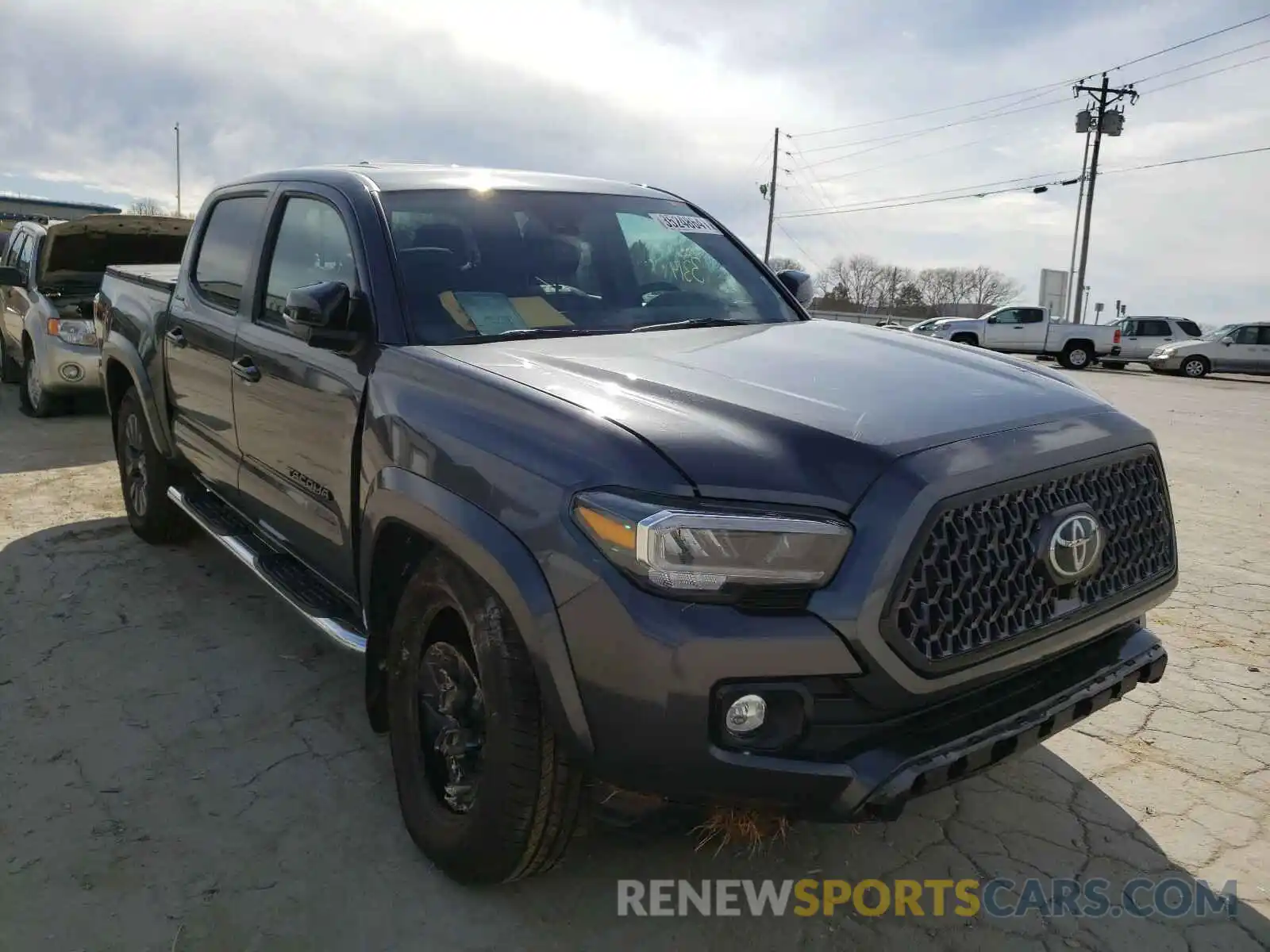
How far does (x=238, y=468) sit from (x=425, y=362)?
1.60 m

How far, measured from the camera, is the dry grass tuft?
2.55 metres

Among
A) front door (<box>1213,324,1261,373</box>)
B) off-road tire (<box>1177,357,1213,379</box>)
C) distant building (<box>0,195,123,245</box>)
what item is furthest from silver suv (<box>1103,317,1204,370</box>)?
distant building (<box>0,195,123,245</box>)

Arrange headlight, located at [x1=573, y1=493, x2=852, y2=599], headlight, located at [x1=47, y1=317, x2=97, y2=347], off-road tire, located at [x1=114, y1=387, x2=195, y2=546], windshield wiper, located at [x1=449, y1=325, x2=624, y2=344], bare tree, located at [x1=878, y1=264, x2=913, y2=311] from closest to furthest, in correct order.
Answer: headlight, located at [x1=573, y1=493, x2=852, y2=599] < windshield wiper, located at [x1=449, y1=325, x2=624, y2=344] < off-road tire, located at [x1=114, y1=387, x2=195, y2=546] < headlight, located at [x1=47, y1=317, x2=97, y2=347] < bare tree, located at [x1=878, y1=264, x2=913, y2=311]

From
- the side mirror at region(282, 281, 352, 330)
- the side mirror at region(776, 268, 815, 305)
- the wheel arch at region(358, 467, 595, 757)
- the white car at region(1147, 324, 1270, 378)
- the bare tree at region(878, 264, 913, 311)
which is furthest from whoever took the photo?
the bare tree at region(878, 264, 913, 311)

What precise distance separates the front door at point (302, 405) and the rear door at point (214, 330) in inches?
6.4

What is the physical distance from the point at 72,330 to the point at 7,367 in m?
3.72

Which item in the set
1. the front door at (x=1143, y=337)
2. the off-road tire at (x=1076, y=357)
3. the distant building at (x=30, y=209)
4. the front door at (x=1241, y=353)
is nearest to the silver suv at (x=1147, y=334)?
the front door at (x=1143, y=337)

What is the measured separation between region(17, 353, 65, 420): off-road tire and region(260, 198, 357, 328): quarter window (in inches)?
265

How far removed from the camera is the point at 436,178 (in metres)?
3.46

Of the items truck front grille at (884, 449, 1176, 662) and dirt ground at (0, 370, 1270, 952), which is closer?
truck front grille at (884, 449, 1176, 662)

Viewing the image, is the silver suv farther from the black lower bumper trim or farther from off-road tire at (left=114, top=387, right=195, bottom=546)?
the black lower bumper trim

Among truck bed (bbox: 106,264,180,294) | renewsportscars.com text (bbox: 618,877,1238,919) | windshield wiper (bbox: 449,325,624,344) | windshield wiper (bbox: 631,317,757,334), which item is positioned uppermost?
truck bed (bbox: 106,264,180,294)

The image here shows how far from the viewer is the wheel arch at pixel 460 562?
2113 mm

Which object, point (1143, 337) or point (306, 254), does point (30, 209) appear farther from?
point (1143, 337)
